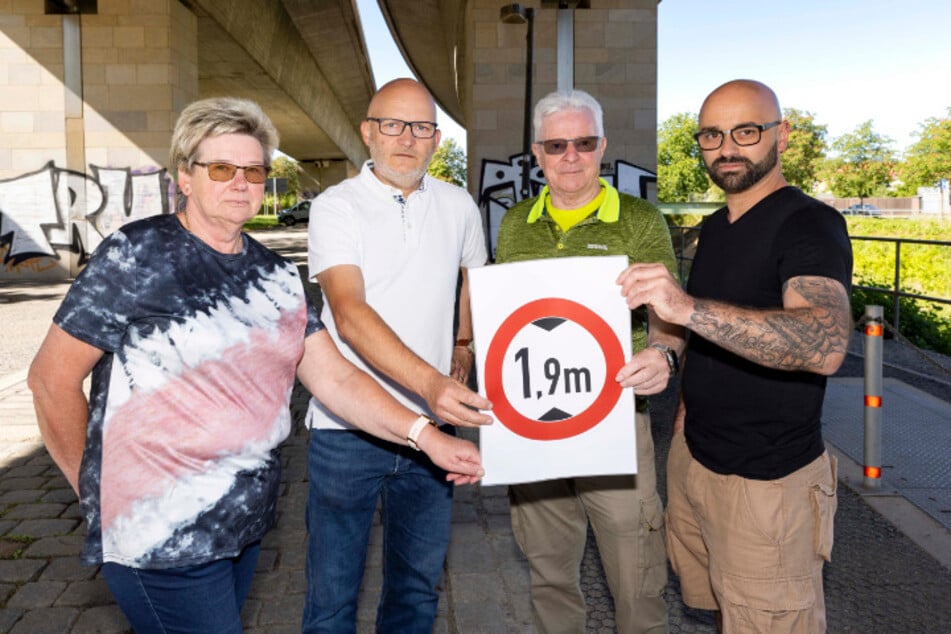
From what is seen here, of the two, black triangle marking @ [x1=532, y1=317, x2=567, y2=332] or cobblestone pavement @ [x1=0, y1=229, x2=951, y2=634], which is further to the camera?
cobblestone pavement @ [x1=0, y1=229, x2=951, y2=634]

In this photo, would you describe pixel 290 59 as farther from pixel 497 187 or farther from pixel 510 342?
pixel 510 342

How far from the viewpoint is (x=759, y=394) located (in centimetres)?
258

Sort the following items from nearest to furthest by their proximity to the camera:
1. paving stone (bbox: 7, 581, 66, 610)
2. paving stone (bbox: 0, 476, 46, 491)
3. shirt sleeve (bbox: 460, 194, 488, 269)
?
1. shirt sleeve (bbox: 460, 194, 488, 269)
2. paving stone (bbox: 7, 581, 66, 610)
3. paving stone (bbox: 0, 476, 46, 491)

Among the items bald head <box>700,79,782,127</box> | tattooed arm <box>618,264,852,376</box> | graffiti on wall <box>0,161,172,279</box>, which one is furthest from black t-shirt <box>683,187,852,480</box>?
graffiti on wall <box>0,161,172,279</box>

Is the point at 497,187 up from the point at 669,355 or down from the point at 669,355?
up

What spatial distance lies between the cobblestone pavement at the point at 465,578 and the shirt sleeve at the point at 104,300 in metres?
2.14

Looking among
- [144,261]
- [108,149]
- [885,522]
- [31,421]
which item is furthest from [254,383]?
[108,149]

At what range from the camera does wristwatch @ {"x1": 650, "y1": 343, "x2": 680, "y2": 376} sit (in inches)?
109

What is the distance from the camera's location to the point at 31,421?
7.60 metres

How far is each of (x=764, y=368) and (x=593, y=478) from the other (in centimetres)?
85

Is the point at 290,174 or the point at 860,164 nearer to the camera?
the point at 860,164

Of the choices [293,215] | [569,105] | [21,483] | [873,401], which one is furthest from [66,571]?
[293,215]

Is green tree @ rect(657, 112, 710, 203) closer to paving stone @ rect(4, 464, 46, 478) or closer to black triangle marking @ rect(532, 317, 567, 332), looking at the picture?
paving stone @ rect(4, 464, 46, 478)

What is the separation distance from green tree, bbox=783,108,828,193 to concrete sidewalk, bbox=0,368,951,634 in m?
85.7
